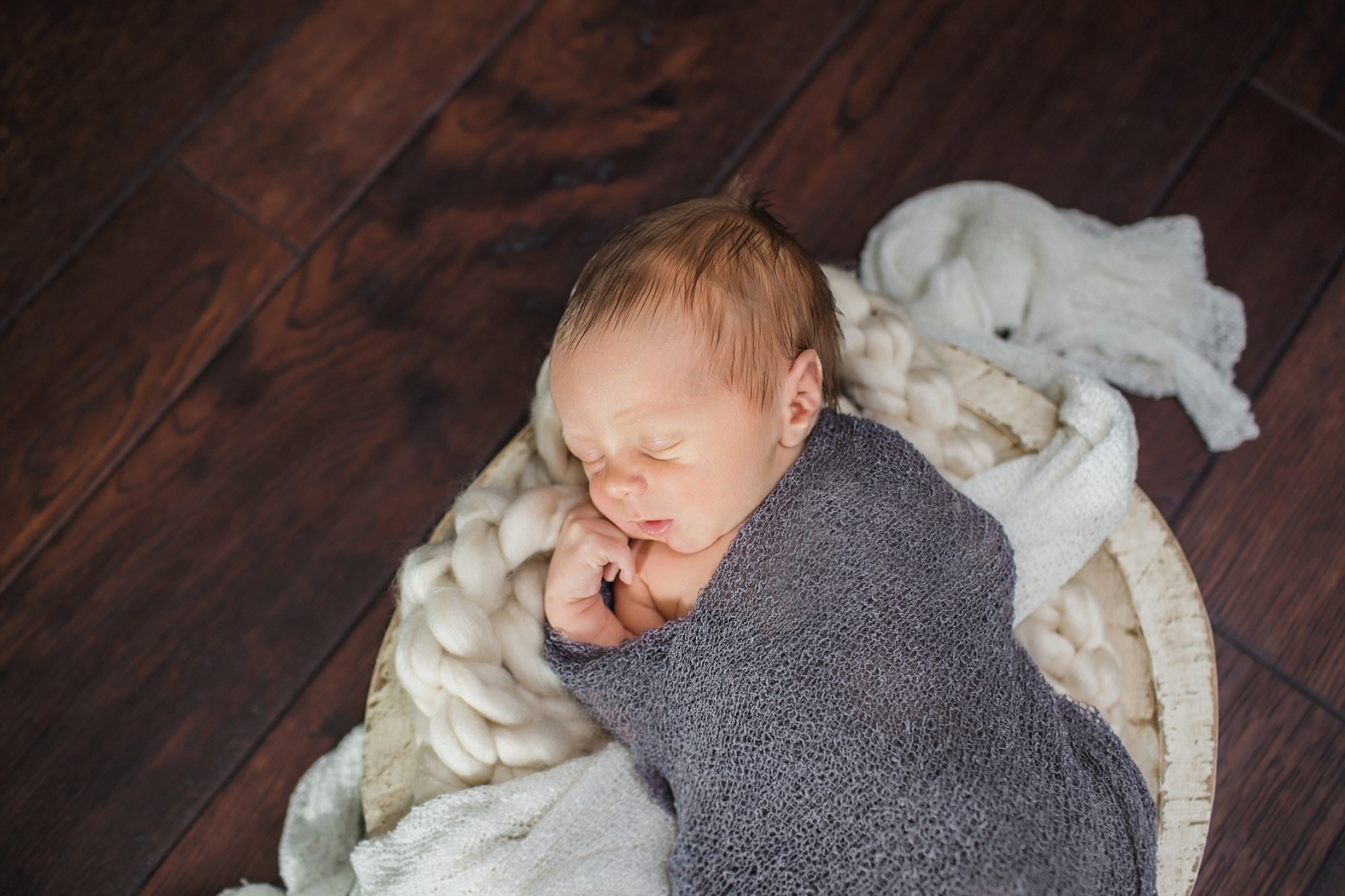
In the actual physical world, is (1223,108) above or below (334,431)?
above

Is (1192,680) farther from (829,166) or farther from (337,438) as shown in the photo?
(337,438)

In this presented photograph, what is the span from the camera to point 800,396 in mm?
872

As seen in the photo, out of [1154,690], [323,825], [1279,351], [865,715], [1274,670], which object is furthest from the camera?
[1279,351]

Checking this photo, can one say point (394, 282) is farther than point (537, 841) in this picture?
Yes

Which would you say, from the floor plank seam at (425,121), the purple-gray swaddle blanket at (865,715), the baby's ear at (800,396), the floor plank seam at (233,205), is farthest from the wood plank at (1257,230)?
the floor plank seam at (233,205)

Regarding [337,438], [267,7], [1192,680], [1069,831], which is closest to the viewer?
[1069,831]

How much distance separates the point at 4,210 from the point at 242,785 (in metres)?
0.75

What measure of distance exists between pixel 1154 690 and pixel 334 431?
902 millimetres

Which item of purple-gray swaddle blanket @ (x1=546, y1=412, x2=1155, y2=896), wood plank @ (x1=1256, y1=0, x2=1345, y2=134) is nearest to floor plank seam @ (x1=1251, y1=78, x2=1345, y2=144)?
wood plank @ (x1=1256, y1=0, x2=1345, y2=134)

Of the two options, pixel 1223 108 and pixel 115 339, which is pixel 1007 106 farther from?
pixel 115 339

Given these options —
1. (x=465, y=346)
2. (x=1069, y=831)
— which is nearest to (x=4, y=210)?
(x=465, y=346)

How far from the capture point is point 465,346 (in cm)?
128

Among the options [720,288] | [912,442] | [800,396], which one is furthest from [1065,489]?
[720,288]

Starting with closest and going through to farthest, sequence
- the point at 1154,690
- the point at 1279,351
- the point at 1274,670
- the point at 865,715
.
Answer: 1. the point at 865,715
2. the point at 1154,690
3. the point at 1274,670
4. the point at 1279,351
